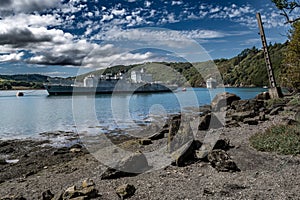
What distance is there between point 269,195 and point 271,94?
21636 millimetres

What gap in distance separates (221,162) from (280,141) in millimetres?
2957

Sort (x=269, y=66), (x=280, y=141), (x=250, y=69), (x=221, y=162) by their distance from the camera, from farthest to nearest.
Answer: (x=250, y=69) < (x=269, y=66) < (x=280, y=141) < (x=221, y=162)

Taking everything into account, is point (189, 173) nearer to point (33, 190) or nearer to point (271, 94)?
point (33, 190)

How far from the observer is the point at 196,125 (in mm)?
16469

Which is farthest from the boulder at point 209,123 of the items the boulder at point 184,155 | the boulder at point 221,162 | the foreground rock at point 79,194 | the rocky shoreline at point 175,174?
the foreground rock at point 79,194

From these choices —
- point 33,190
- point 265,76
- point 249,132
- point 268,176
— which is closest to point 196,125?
point 249,132

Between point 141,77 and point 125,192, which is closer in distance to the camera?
point 125,192

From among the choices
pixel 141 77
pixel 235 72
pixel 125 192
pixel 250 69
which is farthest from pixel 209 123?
pixel 235 72

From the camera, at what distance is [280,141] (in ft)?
32.1

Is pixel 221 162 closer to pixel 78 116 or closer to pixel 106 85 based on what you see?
pixel 78 116

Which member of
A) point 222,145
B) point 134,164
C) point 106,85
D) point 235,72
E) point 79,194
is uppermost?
point 235,72

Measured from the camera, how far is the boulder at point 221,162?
320 inches

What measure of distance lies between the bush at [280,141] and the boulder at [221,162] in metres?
2.11

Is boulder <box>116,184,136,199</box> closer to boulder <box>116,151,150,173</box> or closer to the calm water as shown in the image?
boulder <box>116,151,150,173</box>
